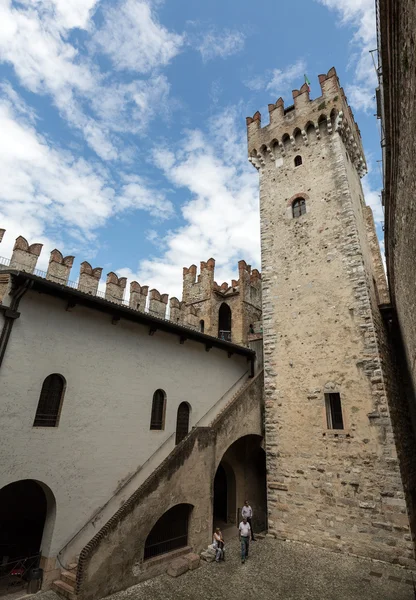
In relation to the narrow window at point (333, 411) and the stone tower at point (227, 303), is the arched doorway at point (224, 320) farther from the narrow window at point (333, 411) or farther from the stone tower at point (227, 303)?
the narrow window at point (333, 411)

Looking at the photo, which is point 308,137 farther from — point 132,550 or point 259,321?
point 132,550

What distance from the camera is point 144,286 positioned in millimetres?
17578

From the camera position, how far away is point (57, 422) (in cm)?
789

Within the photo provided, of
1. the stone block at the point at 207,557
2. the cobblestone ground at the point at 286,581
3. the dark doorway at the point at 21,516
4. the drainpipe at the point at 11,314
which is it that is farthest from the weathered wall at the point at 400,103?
the dark doorway at the point at 21,516

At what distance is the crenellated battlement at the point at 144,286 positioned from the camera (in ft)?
41.7

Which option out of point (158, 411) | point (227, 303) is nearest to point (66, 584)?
point (158, 411)

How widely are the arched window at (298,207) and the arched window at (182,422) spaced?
8820 millimetres

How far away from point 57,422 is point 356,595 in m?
7.67

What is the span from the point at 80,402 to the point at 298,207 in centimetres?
1091

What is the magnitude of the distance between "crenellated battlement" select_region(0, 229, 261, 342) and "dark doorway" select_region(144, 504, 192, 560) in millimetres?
7555

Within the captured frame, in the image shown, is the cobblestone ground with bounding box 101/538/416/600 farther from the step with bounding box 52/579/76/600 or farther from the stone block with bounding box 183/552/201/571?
the step with bounding box 52/579/76/600

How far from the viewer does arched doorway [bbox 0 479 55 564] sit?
31.2 feet

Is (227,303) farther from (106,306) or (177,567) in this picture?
(177,567)

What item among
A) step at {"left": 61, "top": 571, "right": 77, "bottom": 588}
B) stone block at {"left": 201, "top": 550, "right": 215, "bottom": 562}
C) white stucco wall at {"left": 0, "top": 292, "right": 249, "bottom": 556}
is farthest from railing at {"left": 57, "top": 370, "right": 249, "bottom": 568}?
stone block at {"left": 201, "top": 550, "right": 215, "bottom": 562}
